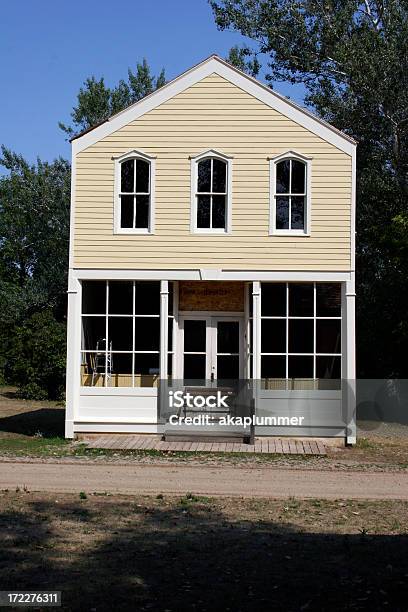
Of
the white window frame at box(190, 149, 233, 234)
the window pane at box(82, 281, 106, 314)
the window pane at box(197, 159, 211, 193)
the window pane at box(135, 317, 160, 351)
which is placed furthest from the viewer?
the window pane at box(82, 281, 106, 314)

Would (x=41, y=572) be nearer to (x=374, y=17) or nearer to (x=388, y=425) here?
(x=388, y=425)

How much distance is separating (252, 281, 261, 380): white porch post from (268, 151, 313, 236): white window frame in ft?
4.36

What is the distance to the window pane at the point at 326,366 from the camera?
64.5ft

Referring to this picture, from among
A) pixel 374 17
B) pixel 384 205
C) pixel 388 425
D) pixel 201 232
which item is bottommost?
pixel 388 425

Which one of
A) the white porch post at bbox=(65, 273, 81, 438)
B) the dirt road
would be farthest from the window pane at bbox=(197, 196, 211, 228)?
the dirt road

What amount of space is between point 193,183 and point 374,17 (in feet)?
55.3

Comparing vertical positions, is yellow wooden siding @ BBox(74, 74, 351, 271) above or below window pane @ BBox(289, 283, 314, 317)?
above

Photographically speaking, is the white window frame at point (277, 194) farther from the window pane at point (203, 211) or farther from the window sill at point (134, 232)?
the window sill at point (134, 232)

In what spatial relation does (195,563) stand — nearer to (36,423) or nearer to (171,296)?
(171,296)

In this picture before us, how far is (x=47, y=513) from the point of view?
11.1 metres

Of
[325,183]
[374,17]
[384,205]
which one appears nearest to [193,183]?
[325,183]

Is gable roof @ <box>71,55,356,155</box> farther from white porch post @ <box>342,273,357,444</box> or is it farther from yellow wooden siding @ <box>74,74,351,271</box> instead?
white porch post @ <box>342,273,357,444</box>

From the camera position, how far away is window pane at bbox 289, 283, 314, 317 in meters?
19.8

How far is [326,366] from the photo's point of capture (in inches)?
776
